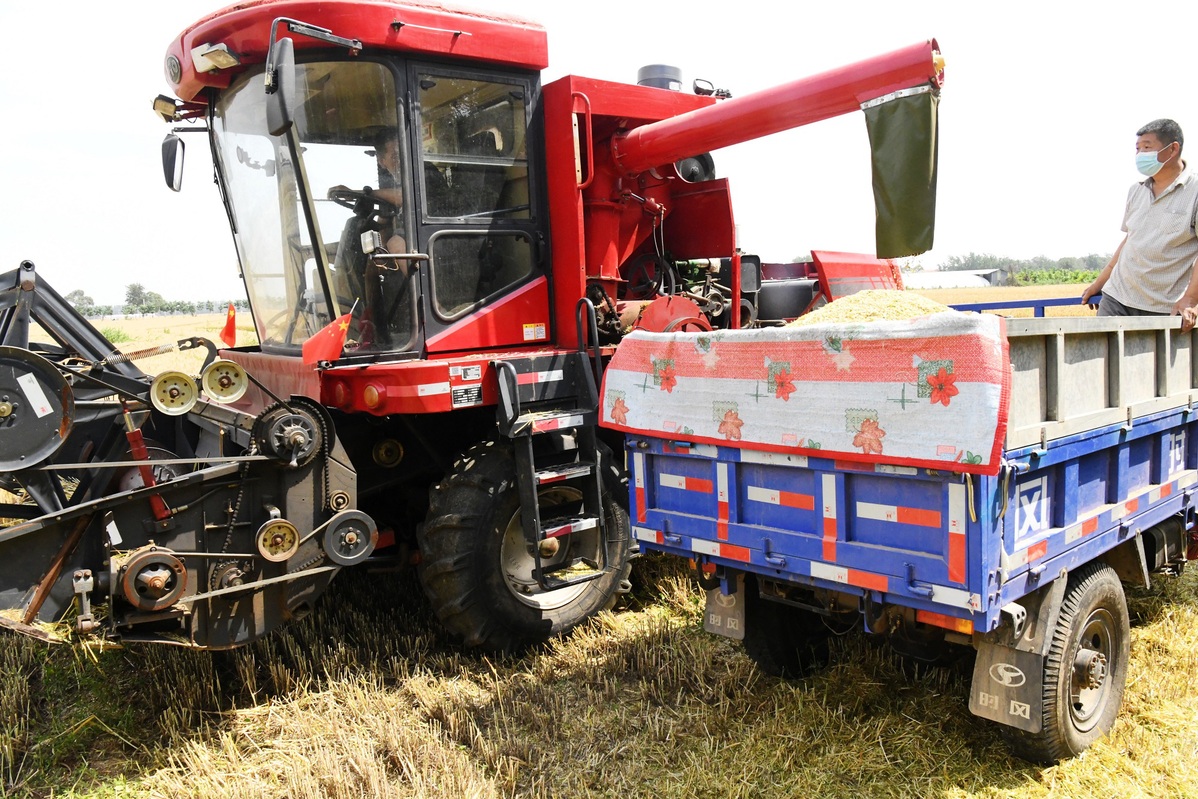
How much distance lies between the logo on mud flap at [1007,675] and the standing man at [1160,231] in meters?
2.48

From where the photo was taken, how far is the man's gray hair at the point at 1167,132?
14.6ft

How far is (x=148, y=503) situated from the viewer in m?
3.52

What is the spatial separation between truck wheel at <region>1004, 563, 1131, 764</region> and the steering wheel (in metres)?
3.30

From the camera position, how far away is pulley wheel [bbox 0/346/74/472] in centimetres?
322

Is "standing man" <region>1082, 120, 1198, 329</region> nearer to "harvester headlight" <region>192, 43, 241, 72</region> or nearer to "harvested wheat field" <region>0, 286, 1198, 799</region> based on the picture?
"harvested wheat field" <region>0, 286, 1198, 799</region>

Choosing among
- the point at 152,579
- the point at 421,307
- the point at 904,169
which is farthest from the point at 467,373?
the point at 904,169

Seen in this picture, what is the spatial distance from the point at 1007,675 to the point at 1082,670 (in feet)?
1.45

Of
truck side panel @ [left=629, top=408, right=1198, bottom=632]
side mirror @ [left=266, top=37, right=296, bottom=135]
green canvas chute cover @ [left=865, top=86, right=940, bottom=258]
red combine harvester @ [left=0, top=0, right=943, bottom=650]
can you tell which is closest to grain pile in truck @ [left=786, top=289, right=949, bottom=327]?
truck side panel @ [left=629, top=408, right=1198, bottom=632]

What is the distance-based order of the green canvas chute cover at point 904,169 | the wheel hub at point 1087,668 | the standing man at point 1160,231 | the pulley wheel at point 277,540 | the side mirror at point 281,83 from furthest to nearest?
Answer: 1. the standing man at point 1160,231
2. the green canvas chute cover at point 904,169
3. the pulley wheel at point 277,540
4. the side mirror at point 281,83
5. the wheel hub at point 1087,668

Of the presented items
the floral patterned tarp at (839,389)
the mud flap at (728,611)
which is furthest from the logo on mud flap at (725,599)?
the floral patterned tarp at (839,389)

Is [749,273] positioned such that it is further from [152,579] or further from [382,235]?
[152,579]

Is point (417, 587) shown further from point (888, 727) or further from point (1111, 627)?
point (1111, 627)

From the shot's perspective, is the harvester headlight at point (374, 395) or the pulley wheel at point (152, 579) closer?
the pulley wheel at point (152, 579)

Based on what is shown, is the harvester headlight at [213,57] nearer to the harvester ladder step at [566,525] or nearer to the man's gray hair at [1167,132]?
the harvester ladder step at [566,525]
